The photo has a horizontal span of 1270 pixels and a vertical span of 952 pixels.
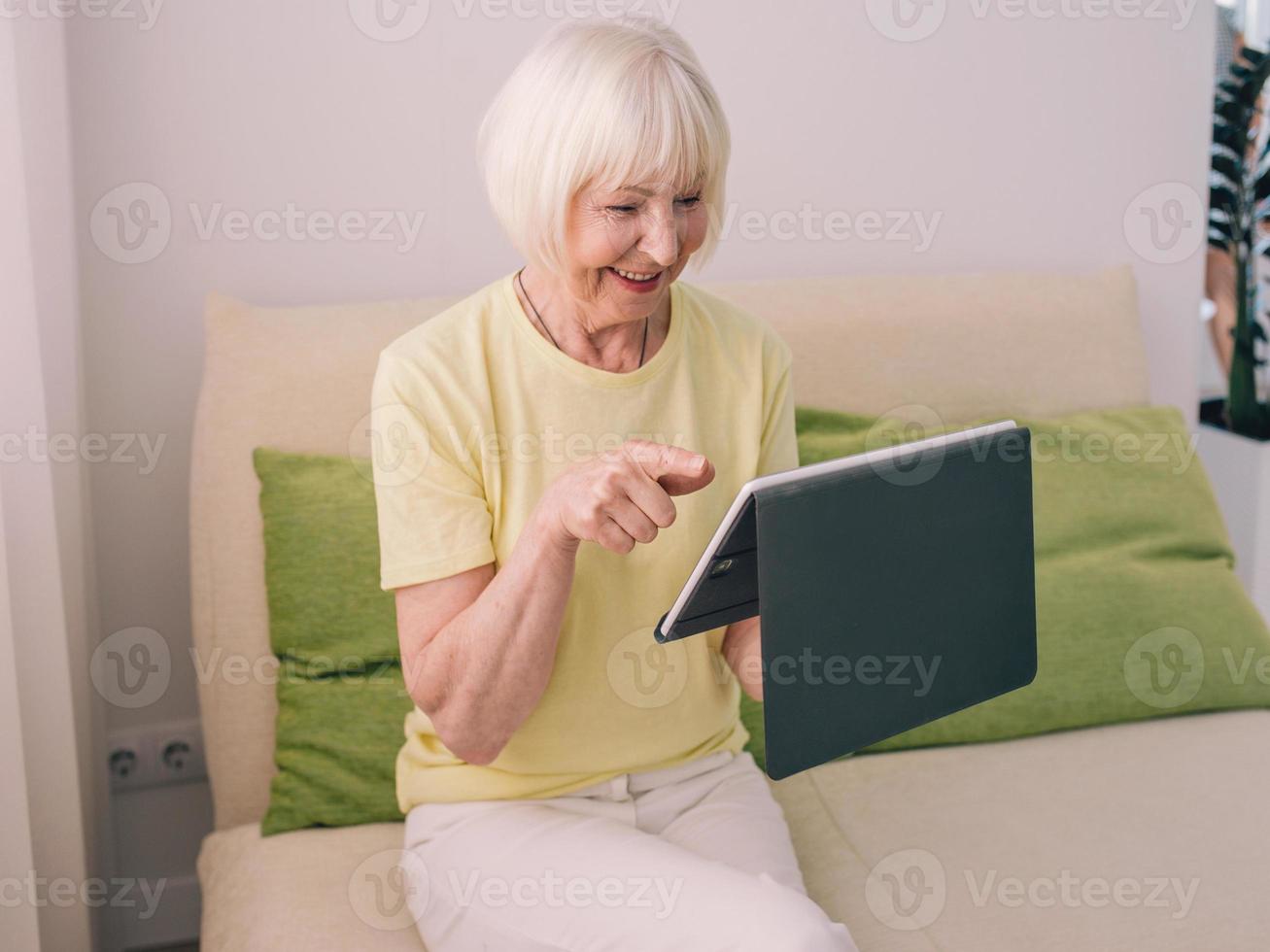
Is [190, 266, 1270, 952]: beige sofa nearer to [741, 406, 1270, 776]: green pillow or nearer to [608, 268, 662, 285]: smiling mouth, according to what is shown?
[741, 406, 1270, 776]: green pillow

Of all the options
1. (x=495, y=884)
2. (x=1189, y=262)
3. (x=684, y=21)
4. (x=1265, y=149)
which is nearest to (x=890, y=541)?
(x=495, y=884)

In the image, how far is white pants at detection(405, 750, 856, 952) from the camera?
4.00 feet

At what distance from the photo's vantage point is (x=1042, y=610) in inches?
73.7

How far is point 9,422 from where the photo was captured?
61.0 inches

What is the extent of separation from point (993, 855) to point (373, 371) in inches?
40.5

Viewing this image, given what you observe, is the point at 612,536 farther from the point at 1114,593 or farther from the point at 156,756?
the point at 156,756

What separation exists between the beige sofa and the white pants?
14cm

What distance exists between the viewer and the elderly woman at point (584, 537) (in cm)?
125

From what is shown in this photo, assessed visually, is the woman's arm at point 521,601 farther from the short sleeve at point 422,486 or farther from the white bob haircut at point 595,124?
the white bob haircut at point 595,124

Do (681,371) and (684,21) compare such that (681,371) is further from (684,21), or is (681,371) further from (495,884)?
(684,21)

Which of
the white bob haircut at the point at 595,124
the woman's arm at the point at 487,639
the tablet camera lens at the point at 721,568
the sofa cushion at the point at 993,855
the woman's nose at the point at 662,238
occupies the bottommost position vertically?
the sofa cushion at the point at 993,855

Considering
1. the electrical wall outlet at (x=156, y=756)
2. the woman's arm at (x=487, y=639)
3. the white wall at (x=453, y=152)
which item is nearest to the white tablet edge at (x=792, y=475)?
the woman's arm at (x=487, y=639)

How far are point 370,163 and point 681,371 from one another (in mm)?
790

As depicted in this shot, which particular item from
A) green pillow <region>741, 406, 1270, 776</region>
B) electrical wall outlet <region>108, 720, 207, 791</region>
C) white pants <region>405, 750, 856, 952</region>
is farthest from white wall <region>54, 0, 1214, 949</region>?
white pants <region>405, 750, 856, 952</region>
